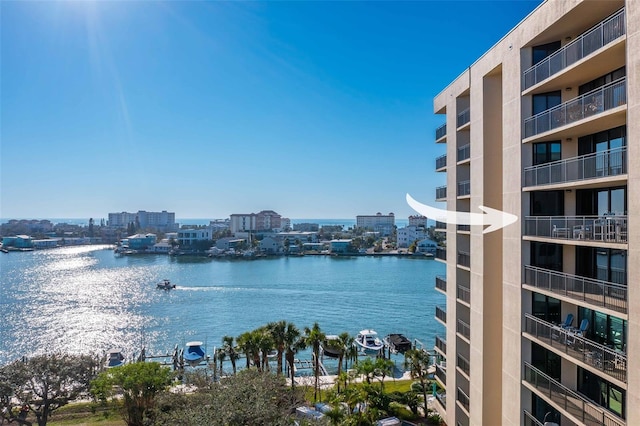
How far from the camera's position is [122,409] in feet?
64.0

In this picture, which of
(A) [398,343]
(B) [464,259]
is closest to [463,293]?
(B) [464,259]

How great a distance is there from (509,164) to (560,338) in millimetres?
5614

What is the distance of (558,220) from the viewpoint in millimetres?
11453

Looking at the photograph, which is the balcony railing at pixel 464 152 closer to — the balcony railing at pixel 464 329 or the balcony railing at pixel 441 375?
the balcony railing at pixel 464 329

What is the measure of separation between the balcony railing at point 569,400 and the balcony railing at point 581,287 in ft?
8.64

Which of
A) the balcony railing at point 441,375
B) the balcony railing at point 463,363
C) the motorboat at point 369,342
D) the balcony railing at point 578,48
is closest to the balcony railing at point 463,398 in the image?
the balcony railing at point 463,363

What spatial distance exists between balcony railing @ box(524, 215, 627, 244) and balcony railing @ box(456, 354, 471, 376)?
7.64 m

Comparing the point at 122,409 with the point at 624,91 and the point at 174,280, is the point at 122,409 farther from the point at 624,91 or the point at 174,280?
the point at 174,280

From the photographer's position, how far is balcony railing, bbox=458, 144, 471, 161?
16828 mm

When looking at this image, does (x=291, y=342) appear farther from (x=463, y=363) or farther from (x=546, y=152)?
(x=546, y=152)

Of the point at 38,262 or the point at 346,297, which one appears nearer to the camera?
the point at 346,297

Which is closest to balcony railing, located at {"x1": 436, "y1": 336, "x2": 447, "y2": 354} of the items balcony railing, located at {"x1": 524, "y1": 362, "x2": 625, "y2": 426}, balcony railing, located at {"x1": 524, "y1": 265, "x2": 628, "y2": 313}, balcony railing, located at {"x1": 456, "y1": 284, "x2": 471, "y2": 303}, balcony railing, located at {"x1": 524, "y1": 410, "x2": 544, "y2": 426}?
balcony railing, located at {"x1": 456, "y1": 284, "x2": 471, "y2": 303}

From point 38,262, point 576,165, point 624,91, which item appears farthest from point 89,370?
point 38,262

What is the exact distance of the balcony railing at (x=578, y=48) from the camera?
885 cm
